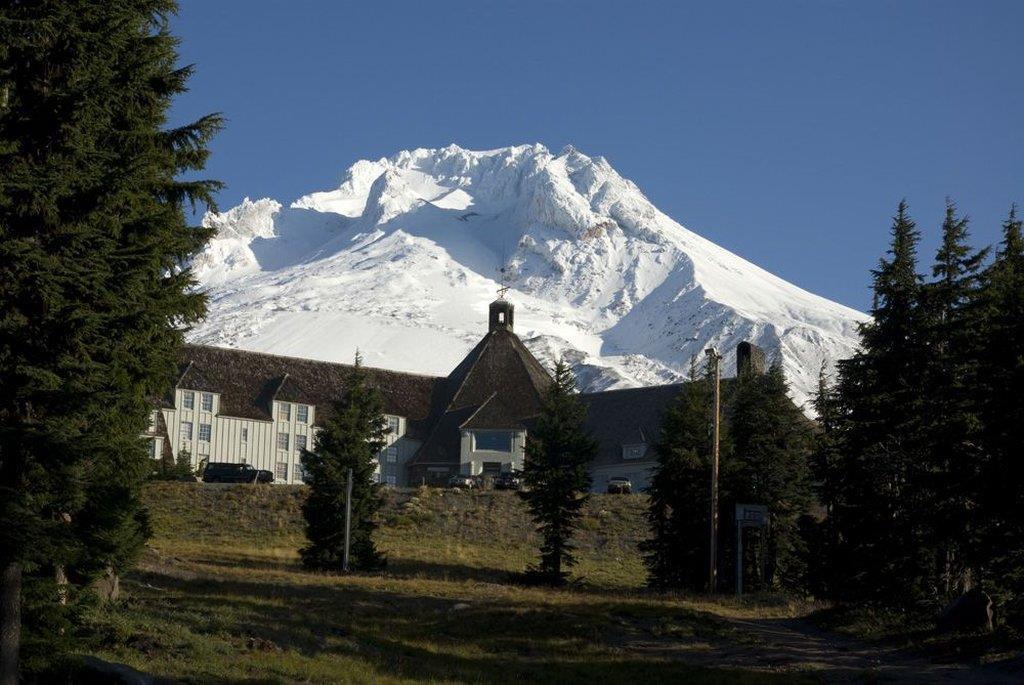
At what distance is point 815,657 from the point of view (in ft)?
112

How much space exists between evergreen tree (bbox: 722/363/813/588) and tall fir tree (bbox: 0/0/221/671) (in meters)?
38.9

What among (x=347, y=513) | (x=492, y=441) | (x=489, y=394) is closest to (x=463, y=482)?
(x=492, y=441)

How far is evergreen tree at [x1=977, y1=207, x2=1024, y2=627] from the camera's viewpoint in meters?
31.8

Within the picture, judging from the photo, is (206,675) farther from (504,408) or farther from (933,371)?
(504,408)

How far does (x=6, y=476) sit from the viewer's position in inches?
874

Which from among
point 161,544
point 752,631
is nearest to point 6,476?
point 752,631

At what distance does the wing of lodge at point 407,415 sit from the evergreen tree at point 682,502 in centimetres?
4032

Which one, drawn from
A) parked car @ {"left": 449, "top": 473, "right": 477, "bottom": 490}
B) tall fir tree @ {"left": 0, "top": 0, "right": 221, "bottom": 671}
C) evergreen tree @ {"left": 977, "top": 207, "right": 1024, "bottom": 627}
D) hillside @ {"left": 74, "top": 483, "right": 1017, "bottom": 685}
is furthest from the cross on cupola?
tall fir tree @ {"left": 0, "top": 0, "right": 221, "bottom": 671}

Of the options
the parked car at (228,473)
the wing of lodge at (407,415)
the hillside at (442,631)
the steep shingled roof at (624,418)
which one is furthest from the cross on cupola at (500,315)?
the hillside at (442,631)

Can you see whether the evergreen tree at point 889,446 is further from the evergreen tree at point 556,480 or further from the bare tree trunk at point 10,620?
the bare tree trunk at point 10,620

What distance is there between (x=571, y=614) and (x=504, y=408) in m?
62.9

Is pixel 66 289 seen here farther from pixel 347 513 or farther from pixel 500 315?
pixel 500 315

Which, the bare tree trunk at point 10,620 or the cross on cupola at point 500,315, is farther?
the cross on cupola at point 500,315

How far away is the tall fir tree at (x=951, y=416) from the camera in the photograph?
3647 cm
